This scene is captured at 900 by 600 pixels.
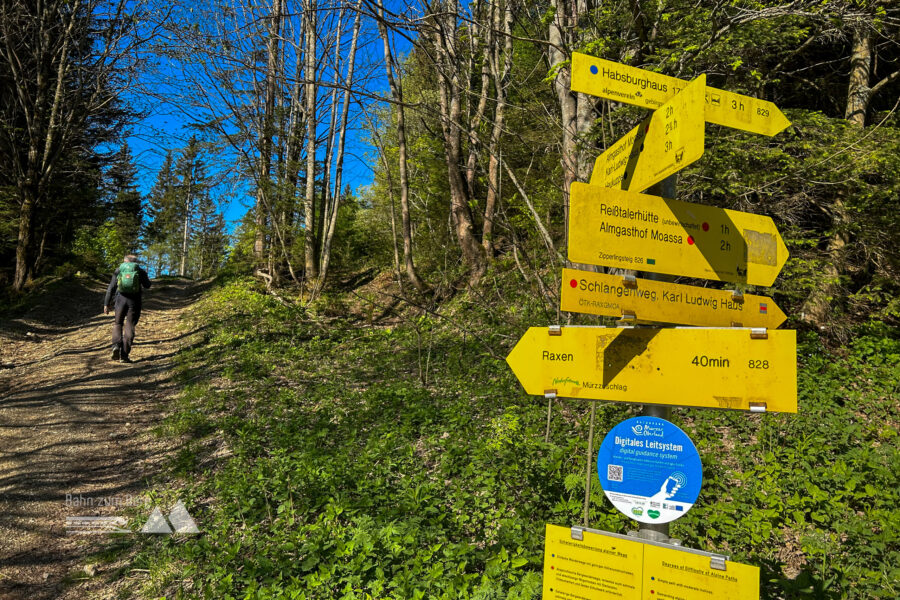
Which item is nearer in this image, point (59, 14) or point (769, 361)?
point (769, 361)

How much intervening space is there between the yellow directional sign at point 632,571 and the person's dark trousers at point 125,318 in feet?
31.5

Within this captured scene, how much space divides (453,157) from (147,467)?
8546 mm

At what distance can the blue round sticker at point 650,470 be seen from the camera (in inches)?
70.4

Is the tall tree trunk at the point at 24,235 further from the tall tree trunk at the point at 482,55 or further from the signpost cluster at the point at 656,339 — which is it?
the signpost cluster at the point at 656,339

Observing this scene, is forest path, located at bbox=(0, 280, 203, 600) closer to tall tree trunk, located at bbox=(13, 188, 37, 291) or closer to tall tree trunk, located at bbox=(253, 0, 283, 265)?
tall tree trunk, located at bbox=(13, 188, 37, 291)

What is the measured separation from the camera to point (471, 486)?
4.25m

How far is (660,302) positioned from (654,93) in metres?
1.05

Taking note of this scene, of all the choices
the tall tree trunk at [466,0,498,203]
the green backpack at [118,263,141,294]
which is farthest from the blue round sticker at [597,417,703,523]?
the green backpack at [118,263,141,294]

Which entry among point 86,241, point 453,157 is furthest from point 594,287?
point 86,241

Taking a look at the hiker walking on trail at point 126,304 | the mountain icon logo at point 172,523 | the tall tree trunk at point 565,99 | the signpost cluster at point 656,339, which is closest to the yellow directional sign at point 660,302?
the signpost cluster at point 656,339

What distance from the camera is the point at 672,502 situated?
5.89 ft

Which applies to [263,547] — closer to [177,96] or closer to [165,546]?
[165,546]

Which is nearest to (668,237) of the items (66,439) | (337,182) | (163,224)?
(66,439)

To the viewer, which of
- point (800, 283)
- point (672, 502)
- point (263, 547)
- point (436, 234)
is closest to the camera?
point (672, 502)
